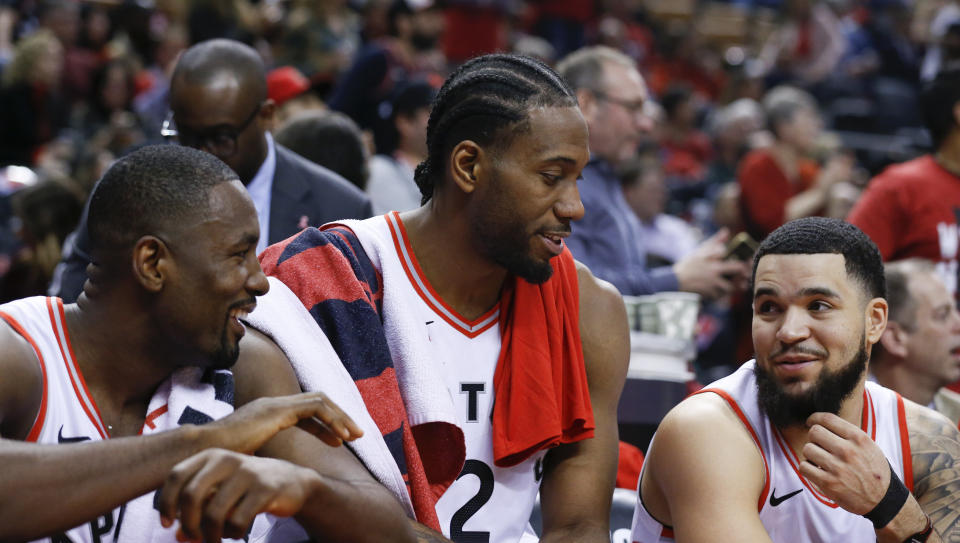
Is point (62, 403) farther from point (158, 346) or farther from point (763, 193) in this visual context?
point (763, 193)

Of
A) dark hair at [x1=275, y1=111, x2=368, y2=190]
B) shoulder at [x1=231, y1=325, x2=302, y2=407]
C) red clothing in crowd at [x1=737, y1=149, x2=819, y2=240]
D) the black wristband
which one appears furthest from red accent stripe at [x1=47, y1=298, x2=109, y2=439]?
red clothing in crowd at [x1=737, y1=149, x2=819, y2=240]

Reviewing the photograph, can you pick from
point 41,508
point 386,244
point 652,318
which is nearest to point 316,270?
point 386,244

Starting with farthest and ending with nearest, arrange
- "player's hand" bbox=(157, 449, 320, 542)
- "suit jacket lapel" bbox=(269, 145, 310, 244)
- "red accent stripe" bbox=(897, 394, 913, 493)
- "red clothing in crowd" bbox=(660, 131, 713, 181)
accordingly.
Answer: "red clothing in crowd" bbox=(660, 131, 713, 181) → "suit jacket lapel" bbox=(269, 145, 310, 244) → "red accent stripe" bbox=(897, 394, 913, 493) → "player's hand" bbox=(157, 449, 320, 542)

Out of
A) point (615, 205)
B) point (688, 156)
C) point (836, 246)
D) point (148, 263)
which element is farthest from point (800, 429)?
point (688, 156)

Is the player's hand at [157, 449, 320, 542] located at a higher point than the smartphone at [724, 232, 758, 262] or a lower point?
lower

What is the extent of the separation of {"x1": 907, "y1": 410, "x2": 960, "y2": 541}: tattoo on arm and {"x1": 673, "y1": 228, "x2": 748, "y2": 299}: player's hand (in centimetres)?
150

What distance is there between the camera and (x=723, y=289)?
4145 mm

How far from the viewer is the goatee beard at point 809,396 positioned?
257 centimetres

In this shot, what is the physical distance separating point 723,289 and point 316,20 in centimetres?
584

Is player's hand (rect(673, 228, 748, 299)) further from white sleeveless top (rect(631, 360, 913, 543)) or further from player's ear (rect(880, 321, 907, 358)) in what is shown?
white sleeveless top (rect(631, 360, 913, 543))

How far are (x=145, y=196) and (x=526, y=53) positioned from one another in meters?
2.01

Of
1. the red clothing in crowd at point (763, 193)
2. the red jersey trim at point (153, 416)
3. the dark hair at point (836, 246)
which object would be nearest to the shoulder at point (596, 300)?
the dark hair at point (836, 246)

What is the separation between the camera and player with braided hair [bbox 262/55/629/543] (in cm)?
256

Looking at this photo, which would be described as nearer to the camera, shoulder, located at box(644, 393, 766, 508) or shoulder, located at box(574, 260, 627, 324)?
shoulder, located at box(644, 393, 766, 508)
